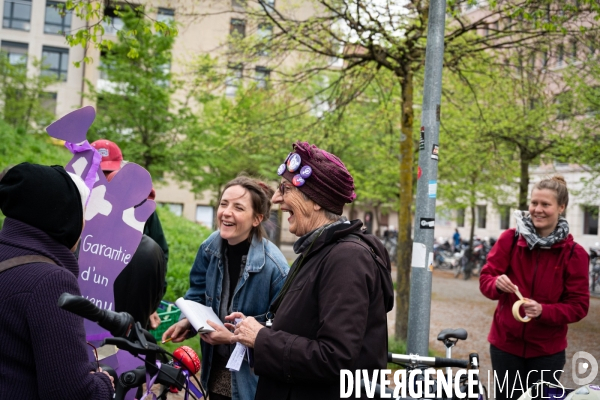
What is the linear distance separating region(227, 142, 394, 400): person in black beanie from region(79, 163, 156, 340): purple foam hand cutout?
1.05 meters

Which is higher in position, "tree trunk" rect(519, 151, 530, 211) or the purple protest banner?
"tree trunk" rect(519, 151, 530, 211)

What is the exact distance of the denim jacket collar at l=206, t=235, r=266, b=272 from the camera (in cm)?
346

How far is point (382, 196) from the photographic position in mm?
22375

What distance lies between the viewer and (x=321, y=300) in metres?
2.26

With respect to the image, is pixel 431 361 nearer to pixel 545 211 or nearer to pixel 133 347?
pixel 545 211

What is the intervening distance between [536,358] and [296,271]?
2.11 metres

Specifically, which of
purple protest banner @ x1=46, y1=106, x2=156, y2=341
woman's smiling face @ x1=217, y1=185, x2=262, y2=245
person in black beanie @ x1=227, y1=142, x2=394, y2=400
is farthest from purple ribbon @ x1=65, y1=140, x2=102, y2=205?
person in black beanie @ x1=227, y1=142, x2=394, y2=400

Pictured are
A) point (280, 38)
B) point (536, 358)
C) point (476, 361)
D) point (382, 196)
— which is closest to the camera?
point (476, 361)

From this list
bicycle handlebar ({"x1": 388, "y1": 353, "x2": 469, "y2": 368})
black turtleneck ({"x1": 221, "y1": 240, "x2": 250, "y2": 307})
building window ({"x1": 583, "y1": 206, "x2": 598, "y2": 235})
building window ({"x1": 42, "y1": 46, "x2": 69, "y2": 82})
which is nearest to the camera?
bicycle handlebar ({"x1": 388, "y1": 353, "x2": 469, "y2": 368})

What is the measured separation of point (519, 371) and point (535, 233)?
90 centimetres

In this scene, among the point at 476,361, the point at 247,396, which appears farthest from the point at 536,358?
the point at 247,396

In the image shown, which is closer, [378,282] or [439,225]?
[378,282]

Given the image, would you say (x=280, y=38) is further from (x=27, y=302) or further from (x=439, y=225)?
(x=439, y=225)

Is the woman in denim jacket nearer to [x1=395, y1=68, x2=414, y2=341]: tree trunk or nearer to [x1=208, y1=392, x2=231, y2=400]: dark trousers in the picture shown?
[x1=208, y1=392, x2=231, y2=400]: dark trousers
